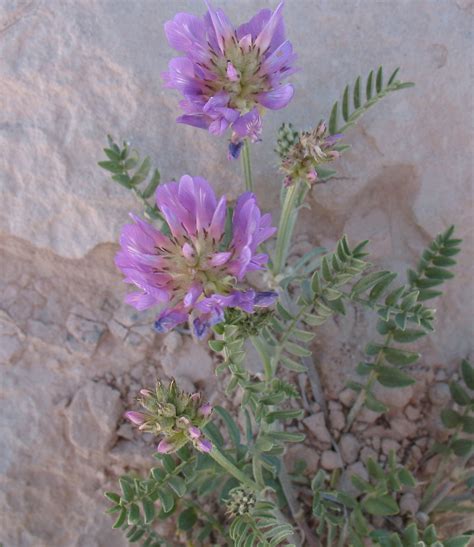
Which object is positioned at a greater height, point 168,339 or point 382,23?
point 382,23

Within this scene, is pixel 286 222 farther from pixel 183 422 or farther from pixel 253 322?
pixel 183 422

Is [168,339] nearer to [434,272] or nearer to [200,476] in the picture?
[200,476]

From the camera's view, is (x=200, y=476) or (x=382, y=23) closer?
(x=200, y=476)

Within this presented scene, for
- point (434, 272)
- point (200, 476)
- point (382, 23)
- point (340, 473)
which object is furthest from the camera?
point (382, 23)

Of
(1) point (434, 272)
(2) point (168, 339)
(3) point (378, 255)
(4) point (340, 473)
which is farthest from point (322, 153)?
(4) point (340, 473)

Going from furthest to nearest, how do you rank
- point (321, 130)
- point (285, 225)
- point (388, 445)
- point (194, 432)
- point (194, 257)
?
point (388, 445) → point (285, 225) → point (321, 130) → point (194, 257) → point (194, 432)

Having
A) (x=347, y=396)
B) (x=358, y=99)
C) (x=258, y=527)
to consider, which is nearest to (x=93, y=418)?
(x=258, y=527)

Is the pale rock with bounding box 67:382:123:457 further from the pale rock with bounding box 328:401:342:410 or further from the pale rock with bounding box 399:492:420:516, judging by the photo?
the pale rock with bounding box 399:492:420:516
